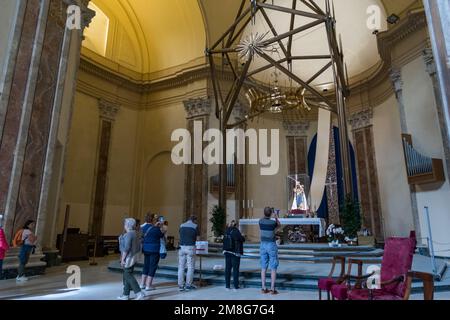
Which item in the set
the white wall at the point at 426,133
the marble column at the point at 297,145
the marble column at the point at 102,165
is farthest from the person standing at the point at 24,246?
the marble column at the point at 297,145

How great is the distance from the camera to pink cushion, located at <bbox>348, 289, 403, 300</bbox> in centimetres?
295

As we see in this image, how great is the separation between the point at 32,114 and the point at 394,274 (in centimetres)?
693

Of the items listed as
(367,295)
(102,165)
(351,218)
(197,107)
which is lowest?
(367,295)

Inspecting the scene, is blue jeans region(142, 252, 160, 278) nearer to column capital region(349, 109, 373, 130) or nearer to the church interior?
the church interior

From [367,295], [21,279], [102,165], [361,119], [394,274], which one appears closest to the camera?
[367,295]

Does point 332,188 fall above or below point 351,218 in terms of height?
above

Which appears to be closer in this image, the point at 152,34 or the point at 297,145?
the point at 152,34

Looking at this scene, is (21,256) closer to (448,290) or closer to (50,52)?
(50,52)

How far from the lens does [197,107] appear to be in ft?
43.3

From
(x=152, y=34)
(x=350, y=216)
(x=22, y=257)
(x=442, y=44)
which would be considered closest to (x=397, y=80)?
(x=350, y=216)

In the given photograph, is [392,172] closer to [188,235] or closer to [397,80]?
[397,80]

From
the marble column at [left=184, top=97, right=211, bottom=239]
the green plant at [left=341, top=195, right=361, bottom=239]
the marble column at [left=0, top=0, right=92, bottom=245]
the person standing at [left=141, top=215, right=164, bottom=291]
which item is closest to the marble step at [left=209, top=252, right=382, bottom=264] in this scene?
the green plant at [left=341, top=195, right=361, bottom=239]

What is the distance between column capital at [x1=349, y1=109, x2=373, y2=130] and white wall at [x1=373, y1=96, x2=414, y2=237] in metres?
0.30

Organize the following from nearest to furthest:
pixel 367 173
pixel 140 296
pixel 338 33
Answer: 1. pixel 140 296
2. pixel 367 173
3. pixel 338 33
